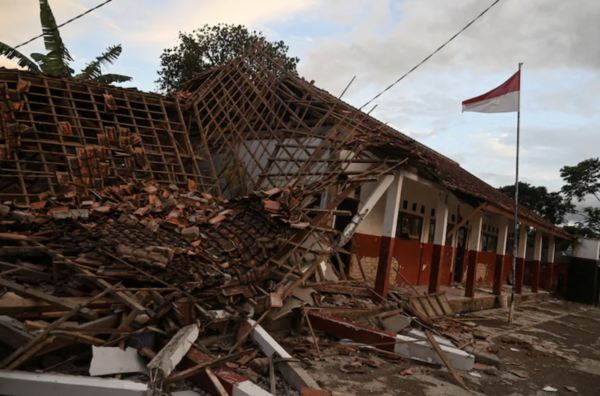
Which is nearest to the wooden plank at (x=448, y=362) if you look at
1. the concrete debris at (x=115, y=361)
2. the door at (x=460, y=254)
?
the concrete debris at (x=115, y=361)

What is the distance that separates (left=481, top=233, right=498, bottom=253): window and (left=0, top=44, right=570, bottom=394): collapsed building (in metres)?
3.60

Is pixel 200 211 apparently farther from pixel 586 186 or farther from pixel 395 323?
pixel 586 186

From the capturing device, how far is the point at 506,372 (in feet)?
22.2

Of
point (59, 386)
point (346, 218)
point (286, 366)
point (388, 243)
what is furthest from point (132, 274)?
point (346, 218)

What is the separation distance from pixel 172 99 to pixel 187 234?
6.94 meters

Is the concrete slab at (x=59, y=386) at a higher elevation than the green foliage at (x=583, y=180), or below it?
below

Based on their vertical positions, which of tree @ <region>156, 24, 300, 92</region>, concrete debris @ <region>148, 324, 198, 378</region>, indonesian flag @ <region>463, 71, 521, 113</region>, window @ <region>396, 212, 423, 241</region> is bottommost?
concrete debris @ <region>148, 324, 198, 378</region>

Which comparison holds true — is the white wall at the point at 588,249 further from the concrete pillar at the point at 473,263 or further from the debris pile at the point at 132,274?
the debris pile at the point at 132,274

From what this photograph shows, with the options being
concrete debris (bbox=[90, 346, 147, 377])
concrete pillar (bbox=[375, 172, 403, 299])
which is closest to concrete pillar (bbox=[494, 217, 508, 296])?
concrete pillar (bbox=[375, 172, 403, 299])

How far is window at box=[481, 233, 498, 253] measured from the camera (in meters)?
19.2

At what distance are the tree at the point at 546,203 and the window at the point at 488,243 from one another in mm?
14501

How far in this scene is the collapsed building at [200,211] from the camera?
505cm

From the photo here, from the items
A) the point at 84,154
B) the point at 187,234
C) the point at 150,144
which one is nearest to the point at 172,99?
the point at 150,144

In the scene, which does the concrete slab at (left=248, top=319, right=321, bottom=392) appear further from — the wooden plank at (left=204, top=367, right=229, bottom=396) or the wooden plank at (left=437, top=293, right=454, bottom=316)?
the wooden plank at (left=437, top=293, right=454, bottom=316)
